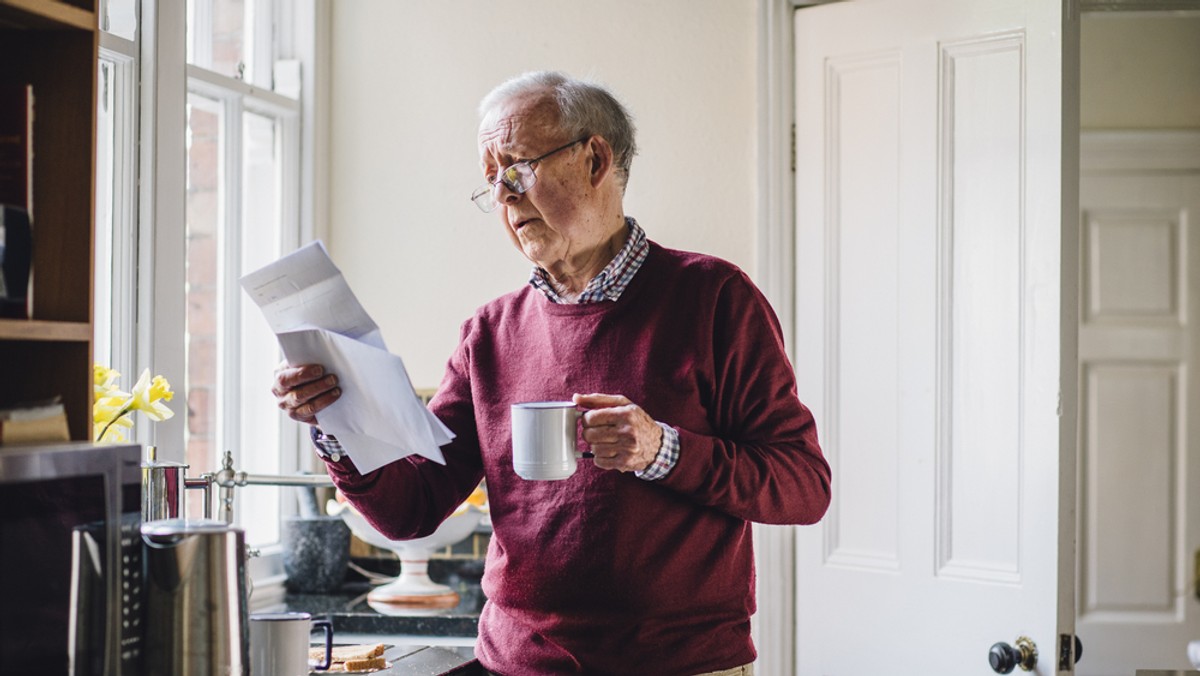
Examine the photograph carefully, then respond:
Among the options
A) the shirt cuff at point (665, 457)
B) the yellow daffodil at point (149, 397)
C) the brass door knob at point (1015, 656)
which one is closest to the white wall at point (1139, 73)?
the brass door knob at point (1015, 656)

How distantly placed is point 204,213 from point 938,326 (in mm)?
1638

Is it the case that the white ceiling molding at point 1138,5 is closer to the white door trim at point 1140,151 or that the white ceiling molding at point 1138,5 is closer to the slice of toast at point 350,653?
the white door trim at point 1140,151

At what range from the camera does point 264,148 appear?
2.87m

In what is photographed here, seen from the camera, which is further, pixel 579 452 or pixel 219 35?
pixel 219 35

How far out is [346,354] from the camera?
55.0 inches

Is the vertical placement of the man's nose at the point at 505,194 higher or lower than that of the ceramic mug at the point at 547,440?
higher

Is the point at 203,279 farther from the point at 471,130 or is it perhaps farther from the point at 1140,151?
the point at 1140,151

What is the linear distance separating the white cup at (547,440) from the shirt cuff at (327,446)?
0.27 meters

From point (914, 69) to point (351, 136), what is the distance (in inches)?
55.0

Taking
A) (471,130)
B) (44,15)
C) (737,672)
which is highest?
(471,130)

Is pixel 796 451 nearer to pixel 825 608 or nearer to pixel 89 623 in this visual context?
pixel 89 623

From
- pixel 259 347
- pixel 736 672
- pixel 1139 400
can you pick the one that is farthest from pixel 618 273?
pixel 1139 400

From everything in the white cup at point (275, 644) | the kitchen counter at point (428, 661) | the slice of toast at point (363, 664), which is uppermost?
the white cup at point (275, 644)

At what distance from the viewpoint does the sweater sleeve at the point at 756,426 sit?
5.01 feet
